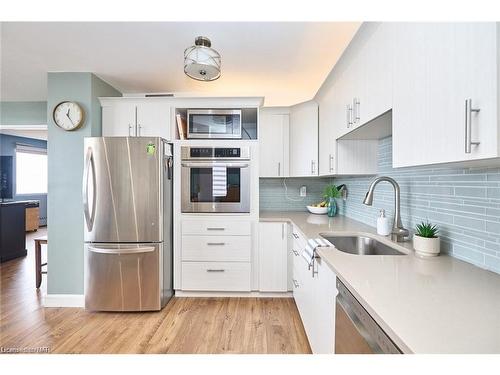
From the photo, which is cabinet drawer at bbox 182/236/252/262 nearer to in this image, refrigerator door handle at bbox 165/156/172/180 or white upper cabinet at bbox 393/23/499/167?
refrigerator door handle at bbox 165/156/172/180

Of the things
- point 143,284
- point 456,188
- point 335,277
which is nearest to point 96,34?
point 143,284

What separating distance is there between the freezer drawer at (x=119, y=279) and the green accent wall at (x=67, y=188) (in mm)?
321

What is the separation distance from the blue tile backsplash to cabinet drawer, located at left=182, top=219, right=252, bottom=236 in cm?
123

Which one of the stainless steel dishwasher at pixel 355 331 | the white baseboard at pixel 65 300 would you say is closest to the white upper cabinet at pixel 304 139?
the stainless steel dishwasher at pixel 355 331

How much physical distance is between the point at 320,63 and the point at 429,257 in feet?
6.35

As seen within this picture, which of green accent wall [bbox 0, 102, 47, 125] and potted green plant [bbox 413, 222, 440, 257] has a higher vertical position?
green accent wall [bbox 0, 102, 47, 125]

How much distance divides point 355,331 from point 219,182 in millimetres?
2000

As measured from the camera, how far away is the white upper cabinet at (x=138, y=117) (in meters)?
2.78

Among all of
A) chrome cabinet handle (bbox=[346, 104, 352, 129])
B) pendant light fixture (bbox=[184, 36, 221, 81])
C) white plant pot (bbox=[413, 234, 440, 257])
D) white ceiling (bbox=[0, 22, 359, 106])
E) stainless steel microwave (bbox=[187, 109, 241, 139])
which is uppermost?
white ceiling (bbox=[0, 22, 359, 106])

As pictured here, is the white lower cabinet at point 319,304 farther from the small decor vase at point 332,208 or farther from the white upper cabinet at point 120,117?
the white upper cabinet at point 120,117

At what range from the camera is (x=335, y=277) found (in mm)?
1224

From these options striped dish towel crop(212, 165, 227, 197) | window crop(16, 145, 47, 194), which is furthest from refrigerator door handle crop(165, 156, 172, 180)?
window crop(16, 145, 47, 194)

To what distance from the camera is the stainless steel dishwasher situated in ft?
2.50

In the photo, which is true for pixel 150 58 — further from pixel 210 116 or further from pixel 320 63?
pixel 320 63
